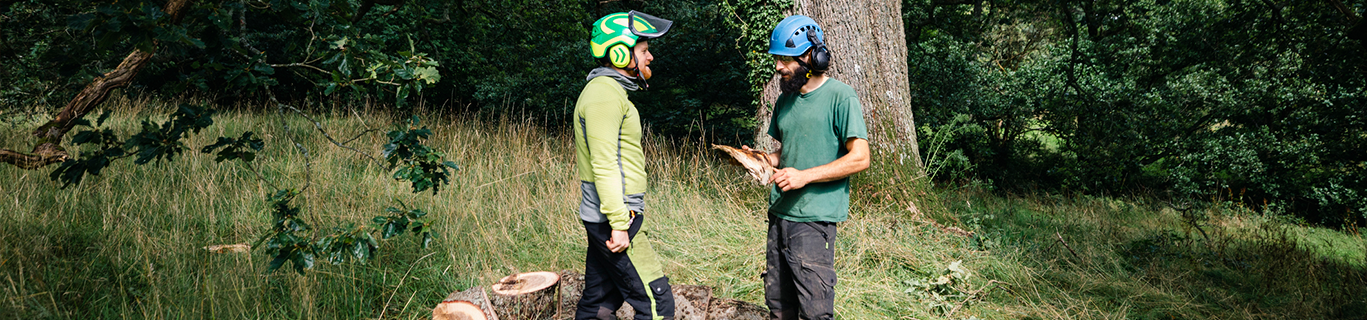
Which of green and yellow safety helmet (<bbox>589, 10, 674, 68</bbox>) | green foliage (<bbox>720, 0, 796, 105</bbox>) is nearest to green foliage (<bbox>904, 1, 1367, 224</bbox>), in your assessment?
green foliage (<bbox>720, 0, 796, 105</bbox>)

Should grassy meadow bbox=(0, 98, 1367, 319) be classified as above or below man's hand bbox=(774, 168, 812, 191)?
below

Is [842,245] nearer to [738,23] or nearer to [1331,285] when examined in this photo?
[738,23]

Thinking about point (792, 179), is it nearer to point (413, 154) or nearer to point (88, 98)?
point (413, 154)

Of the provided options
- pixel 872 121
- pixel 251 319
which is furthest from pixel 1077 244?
pixel 251 319

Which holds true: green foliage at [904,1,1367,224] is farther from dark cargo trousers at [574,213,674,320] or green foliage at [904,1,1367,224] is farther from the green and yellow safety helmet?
the green and yellow safety helmet

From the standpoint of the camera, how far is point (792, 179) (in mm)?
2377

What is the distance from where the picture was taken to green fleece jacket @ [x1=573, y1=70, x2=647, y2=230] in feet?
7.40

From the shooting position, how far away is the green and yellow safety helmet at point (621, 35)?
2324 mm

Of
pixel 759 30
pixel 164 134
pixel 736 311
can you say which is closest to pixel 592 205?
pixel 736 311

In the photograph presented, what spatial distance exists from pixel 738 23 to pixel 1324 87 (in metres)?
9.62

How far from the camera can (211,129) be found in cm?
733

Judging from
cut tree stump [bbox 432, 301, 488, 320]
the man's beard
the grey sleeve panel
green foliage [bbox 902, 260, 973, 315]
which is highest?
the man's beard

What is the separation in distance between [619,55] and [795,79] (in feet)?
2.43

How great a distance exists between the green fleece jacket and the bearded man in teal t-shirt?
0.56 m
